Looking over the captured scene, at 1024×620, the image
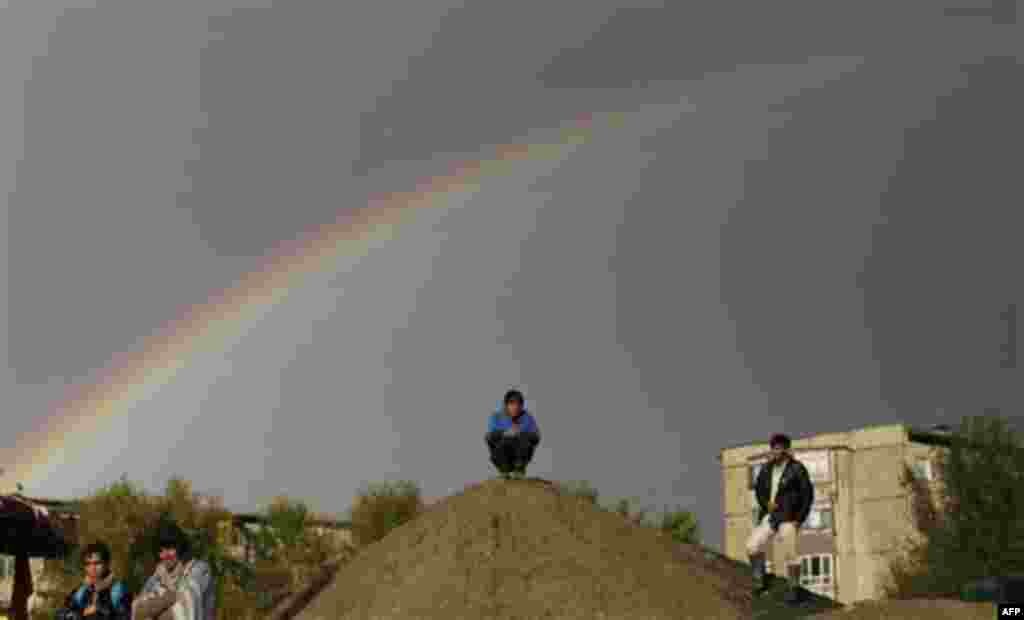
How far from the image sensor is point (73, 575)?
65312mm

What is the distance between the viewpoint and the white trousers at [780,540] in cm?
2145

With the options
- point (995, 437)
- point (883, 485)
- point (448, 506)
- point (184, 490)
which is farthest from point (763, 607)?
point (883, 485)

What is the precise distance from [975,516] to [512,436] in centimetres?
3706

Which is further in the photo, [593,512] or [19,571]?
[593,512]

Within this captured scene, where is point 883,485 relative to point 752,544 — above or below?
above

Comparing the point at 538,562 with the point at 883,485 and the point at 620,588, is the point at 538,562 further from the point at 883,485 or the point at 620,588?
the point at 883,485

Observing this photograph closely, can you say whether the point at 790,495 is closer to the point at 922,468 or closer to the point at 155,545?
the point at 155,545

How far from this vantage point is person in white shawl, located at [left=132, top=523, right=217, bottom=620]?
1583cm

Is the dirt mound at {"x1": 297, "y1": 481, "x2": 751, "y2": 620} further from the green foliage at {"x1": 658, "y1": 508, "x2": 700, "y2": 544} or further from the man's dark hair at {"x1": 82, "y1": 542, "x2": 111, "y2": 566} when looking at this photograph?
the green foliage at {"x1": 658, "y1": 508, "x2": 700, "y2": 544}

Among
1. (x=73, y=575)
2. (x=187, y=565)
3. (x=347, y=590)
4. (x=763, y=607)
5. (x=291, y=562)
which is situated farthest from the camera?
(x=291, y=562)

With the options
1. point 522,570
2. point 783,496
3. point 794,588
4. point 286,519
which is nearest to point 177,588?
point 783,496

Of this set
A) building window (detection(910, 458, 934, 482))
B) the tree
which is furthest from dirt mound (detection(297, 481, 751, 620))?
building window (detection(910, 458, 934, 482))

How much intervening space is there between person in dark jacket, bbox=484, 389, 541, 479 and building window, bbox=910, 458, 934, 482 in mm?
80994

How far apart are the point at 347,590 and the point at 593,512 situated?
Answer: 4329mm
